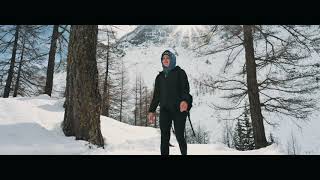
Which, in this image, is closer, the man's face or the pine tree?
the man's face

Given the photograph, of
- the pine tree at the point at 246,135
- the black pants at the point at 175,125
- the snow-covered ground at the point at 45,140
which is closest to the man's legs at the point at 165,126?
the black pants at the point at 175,125

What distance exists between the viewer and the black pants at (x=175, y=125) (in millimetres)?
5559

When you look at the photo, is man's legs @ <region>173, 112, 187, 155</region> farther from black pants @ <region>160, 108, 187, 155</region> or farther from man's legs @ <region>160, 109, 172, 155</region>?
man's legs @ <region>160, 109, 172, 155</region>

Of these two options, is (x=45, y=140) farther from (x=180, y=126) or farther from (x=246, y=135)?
(x=246, y=135)

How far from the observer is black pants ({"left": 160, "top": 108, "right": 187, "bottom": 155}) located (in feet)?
18.2

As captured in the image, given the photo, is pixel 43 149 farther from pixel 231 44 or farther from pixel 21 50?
pixel 21 50

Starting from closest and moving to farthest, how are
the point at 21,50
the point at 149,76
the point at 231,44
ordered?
the point at 231,44 → the point at 21,50 → the point at 149,76

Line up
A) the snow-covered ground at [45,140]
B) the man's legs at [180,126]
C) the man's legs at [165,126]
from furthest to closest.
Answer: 1. the snow-covered ground at [45,140]
2. the man's legs at [165,126]
3. the man's legs at [180,126]

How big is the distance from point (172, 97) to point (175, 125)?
1.45 feet

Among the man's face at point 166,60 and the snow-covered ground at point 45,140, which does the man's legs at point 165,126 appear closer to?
the man's face at point 166,60

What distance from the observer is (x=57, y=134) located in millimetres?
8102

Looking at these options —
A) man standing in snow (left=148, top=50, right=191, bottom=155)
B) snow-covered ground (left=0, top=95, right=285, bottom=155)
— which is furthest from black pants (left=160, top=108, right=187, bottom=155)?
snow-covered ground (left=0, top=95, right=285, bottom=155)

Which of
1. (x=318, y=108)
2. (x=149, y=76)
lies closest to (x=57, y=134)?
(x=318, y=108)
